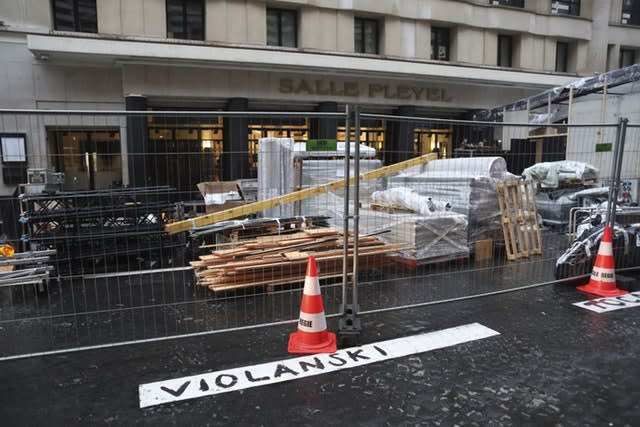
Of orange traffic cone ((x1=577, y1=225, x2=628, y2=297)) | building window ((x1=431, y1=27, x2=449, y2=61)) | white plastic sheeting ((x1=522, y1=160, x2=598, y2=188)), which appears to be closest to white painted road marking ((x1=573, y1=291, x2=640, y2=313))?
orange traffic cone ((x1=577, y1=225, x2=628, y2=297))

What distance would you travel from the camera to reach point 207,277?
612 cm

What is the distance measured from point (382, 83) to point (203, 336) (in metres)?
16.2

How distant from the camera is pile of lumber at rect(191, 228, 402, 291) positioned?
19.8ft

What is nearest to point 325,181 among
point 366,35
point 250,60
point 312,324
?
point 312,324

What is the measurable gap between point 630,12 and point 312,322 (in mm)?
→ 29141

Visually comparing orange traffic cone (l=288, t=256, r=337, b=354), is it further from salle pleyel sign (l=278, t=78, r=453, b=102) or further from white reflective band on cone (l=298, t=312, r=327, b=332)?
salle pleyel sign (l=278, t=78, r=453, b=102)

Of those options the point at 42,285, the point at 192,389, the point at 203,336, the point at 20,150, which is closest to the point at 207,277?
the point at 203,336

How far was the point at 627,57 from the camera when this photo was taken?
79.6 feet

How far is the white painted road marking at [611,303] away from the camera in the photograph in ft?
17.4

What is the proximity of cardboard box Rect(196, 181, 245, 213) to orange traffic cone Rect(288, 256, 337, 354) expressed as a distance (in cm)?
569

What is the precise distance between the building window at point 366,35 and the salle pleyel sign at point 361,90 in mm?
1805

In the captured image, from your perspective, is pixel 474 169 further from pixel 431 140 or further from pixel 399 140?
pixel 431 140

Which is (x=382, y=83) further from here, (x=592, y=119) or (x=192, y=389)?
(x=192, y=389)

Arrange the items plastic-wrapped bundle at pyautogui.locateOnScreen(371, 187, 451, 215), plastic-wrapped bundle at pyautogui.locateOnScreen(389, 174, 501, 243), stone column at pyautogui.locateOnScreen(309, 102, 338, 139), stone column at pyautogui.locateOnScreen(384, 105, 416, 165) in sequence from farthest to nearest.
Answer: stone column at pyautogui.locateOnScreen(309, 102, 338, 139) → stone column at pyautogui.locateOnScreen(384, 105, 416, 165) → plastic-wrapped bundle at pyautogui.locateOnScreen(389, 174, 501, 243) → plastic-wrapped bundle at pyautogui.locateOnScreen(371, 187, 451, 215)
